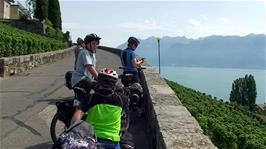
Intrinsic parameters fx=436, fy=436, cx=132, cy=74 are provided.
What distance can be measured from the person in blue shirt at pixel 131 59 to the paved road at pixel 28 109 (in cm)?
154

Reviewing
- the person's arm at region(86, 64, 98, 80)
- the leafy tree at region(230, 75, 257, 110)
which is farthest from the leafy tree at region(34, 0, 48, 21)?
the leafy tree at region(230, 75, 257, 110)

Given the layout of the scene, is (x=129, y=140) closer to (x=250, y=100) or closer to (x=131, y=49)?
(x=131, y=49)

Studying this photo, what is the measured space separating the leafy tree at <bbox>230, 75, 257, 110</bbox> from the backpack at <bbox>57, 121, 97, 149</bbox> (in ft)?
314

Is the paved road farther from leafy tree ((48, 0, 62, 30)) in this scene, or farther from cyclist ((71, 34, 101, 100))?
leafy tree ((48, 0, 62, 30))

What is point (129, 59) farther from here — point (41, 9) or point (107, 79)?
point (41, 9)

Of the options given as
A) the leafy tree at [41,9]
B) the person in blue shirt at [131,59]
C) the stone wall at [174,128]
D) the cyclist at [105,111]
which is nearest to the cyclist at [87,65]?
the stone wall at [174,128]

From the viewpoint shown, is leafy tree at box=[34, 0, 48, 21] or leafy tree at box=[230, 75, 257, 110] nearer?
leafy tree at box=[34, 0, 48, 21]

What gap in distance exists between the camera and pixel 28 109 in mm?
10781

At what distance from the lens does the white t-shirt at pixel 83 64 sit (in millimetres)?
7324

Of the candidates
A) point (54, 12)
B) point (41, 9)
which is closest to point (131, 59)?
point (41, 9)

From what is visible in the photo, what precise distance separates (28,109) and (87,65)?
4.03 m

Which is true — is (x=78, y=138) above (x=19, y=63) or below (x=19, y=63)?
below

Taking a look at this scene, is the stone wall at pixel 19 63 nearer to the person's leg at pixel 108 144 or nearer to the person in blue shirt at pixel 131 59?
the person in blue shirt at pixel 131 59

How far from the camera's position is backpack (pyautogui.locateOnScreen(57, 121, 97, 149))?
4.39 m
